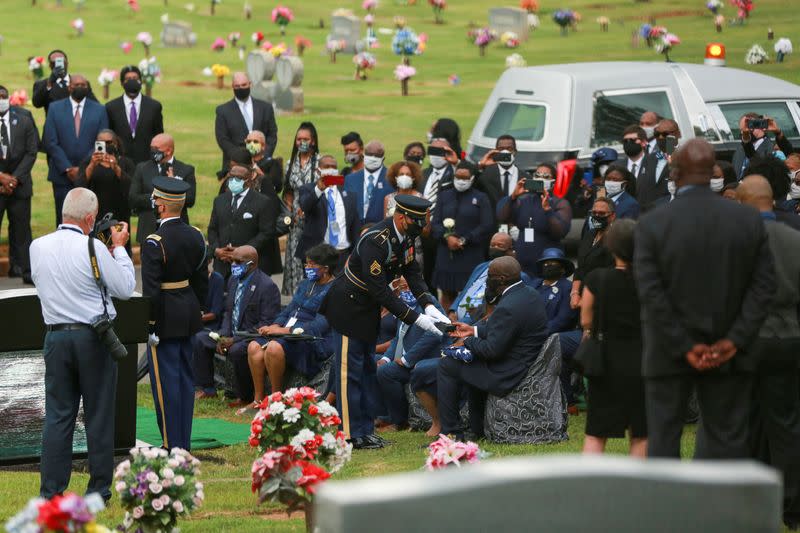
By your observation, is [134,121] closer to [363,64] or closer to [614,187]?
[614,187]

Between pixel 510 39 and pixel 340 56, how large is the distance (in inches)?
232

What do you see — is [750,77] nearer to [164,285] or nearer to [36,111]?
[164,285]

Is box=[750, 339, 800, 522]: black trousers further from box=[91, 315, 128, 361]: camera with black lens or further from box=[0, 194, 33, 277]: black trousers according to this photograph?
box=[0, 194, 33, 277]: black trousers

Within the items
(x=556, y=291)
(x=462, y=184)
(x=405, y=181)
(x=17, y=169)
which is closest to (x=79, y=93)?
(x=17, y=169)

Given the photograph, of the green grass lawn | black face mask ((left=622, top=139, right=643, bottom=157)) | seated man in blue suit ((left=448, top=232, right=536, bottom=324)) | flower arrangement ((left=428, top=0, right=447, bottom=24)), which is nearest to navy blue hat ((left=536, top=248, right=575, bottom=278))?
seated man in blue suit ((left=448, top=232, right=536, bottom=324))

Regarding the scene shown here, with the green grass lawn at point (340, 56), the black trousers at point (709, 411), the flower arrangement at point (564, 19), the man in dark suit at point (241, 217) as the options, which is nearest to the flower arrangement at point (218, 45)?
the green grass lawn at point (340, 56)

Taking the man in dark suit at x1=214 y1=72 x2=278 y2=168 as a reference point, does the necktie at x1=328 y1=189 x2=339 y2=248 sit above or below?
below

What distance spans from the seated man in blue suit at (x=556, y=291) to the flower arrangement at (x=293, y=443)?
367 cm

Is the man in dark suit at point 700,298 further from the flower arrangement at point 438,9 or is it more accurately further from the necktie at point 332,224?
the flower arrangement at point 438,9

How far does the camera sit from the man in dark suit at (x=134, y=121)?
18.6 metres

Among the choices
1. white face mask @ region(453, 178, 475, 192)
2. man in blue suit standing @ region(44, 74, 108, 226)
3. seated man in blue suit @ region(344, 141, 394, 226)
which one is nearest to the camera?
white face mask @ region(453, 178, 475, 192)

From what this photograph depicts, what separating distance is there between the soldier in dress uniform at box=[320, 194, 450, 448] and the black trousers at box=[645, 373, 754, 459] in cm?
437

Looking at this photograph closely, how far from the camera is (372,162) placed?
1605 cm

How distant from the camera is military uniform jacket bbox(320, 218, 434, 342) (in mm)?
11398
